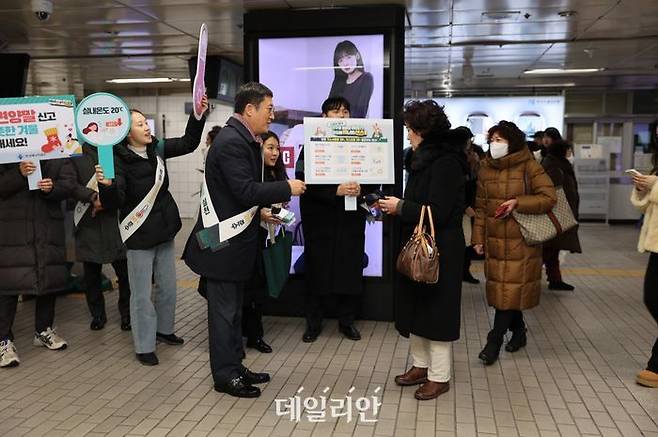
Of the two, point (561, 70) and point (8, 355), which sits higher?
point (561, 70)

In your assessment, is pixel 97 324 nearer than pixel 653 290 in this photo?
No

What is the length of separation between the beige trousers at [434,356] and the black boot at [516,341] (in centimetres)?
98

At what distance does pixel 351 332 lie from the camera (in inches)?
190

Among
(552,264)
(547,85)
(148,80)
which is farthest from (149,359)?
(547,85)

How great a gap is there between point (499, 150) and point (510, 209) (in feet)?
1.27

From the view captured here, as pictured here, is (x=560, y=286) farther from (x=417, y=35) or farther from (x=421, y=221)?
(x=421, y=221)

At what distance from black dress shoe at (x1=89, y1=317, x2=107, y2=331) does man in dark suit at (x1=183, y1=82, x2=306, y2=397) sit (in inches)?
73.6

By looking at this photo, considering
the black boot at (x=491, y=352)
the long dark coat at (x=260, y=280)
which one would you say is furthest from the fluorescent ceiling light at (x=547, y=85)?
the long dark coat at (x=260, y=280)

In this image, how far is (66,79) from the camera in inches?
439

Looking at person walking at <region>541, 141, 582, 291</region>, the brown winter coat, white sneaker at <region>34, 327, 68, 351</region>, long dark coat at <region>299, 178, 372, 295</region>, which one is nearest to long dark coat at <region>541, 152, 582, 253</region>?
person walking at <region>541, 141, 582, 291</region>

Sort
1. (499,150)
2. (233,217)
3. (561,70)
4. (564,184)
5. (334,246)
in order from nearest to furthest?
(233,217), (499,150), (334,246), (564,184), (561,70)

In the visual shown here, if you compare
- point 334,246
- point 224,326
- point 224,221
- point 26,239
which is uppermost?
point 224,221

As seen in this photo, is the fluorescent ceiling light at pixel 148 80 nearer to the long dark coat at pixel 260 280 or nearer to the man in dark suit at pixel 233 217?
the long dark coat at pixel 260 280

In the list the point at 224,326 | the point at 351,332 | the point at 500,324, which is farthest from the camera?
the point at 351,332
